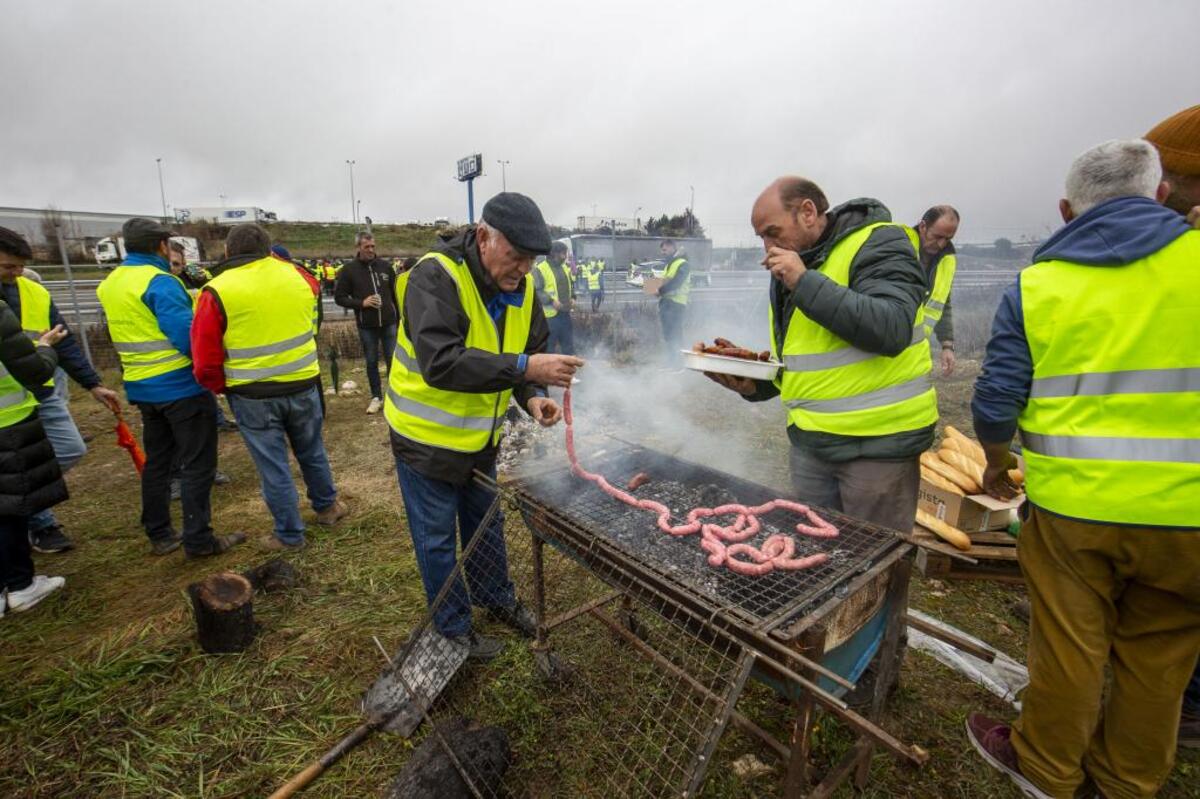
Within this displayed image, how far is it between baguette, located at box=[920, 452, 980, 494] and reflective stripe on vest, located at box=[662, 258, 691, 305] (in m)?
6.44

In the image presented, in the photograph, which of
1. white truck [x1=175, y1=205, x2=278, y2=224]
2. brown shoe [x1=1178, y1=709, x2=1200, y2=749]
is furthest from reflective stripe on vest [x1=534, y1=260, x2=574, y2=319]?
white truck [x1=175, y1=205, x2=278, y2=224]

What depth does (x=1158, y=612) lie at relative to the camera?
6.65 ft

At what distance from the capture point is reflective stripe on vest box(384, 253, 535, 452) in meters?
2.72

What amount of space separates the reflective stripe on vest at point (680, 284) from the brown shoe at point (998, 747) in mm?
8539

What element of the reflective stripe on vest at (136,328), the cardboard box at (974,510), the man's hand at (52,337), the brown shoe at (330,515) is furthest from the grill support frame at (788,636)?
the man's hand at (52,337)

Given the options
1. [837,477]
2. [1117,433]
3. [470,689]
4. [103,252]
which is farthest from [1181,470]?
[103,252]

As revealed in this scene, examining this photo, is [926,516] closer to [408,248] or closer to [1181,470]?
[1181,470]

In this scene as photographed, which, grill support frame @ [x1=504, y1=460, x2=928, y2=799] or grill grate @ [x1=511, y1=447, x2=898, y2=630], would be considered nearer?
grill support frame @ [x1=504, y1=460, x2=928, y2=799]

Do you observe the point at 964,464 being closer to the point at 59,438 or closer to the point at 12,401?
the point at 12,401

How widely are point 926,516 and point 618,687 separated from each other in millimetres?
2817

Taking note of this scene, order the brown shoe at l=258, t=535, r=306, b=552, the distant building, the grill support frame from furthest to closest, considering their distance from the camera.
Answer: the distant building
the brown shoe at l=258, t=535, r=306, b=552
the grill support frame

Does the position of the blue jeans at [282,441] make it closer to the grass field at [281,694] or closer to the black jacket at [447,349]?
the grass field at [281,694]

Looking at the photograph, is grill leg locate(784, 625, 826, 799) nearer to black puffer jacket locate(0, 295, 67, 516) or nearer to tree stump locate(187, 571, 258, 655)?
tree stump locate(187, 571, 258, 655)

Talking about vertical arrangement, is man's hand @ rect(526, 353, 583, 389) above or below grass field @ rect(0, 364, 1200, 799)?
above
